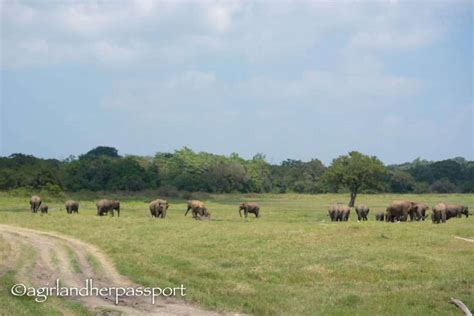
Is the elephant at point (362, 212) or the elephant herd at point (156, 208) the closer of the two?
the elephant at point (362, 212)

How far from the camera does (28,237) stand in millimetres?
30453

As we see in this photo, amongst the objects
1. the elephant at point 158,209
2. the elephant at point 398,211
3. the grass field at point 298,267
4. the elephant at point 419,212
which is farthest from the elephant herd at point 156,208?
the grass field at point 298,267

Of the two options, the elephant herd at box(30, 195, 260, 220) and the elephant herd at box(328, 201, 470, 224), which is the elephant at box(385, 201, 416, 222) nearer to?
the elephant herd at box(328, 201, 470, 224)

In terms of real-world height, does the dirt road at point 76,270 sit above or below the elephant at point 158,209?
below

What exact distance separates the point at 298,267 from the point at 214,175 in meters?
93.4

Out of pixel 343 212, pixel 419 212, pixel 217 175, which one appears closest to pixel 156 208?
pixel 343 212

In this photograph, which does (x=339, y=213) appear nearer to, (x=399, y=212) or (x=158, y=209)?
(x=399, y=212)

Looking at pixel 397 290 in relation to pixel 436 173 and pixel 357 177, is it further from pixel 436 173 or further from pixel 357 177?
pixel 436 173

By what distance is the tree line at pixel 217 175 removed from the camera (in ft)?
246

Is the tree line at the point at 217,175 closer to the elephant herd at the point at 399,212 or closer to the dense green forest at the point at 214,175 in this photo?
the dense green forest at the point at 214,175

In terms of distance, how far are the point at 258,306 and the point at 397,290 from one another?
4.48m

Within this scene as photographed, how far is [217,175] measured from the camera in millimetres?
114375

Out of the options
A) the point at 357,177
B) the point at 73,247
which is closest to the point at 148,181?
the point at 357,177

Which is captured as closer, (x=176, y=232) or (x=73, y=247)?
(x=73, y=247)
